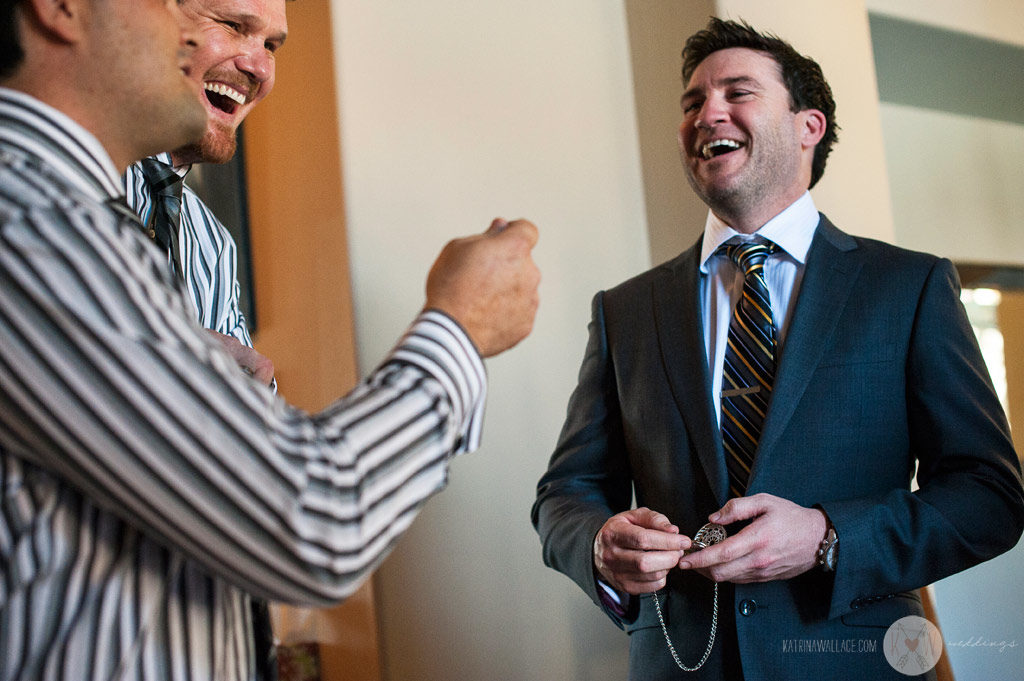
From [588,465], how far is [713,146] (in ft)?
2.30

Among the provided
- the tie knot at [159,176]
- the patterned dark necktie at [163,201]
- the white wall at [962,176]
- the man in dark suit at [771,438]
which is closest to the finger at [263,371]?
the patterned dark necktie at [163,201]

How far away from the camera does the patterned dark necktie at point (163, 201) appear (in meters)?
1.44

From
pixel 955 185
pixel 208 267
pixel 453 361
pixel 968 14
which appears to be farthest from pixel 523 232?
pixel 955 185

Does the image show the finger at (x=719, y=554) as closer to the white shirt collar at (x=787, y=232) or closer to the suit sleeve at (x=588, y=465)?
the suit sleeve at (x=588, y=465)

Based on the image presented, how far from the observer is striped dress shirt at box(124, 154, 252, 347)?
5.19 ft

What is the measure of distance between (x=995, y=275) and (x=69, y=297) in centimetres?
340

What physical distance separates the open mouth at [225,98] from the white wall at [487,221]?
56cm

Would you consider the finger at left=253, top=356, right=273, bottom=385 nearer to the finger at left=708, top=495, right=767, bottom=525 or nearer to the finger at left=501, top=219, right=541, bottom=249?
the finger at left=501, top=219, right=541, bottom=249

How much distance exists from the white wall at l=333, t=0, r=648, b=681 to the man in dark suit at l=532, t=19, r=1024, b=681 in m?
0.52

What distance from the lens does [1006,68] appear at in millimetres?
3113

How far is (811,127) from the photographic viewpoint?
2016 millimetres

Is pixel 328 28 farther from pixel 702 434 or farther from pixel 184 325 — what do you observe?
pixel 184 325

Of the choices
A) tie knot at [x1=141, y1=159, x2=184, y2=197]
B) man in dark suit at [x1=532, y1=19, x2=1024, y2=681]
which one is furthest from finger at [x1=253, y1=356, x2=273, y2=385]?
man in dark suit at [x1=532, y1=19, x2=1024, y2=681]

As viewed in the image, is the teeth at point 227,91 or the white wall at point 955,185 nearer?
the teeth at point 227,91
